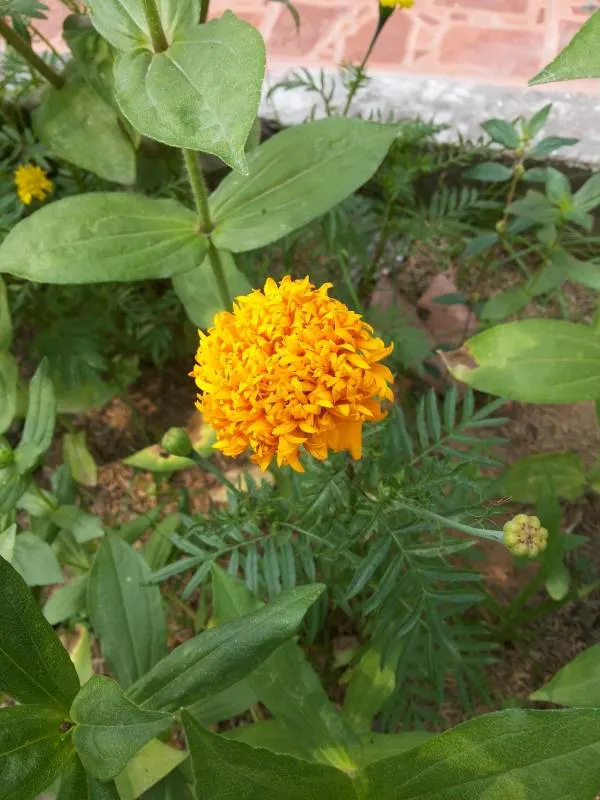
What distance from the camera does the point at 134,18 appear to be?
93cm

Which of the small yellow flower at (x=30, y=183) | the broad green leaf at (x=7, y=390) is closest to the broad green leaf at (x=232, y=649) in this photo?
the broad green leaf at (x=7, y=390)

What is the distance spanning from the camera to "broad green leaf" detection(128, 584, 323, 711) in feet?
2.26

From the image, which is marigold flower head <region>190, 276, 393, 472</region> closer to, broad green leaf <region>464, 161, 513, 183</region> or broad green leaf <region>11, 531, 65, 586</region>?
broad green leaf <region>11, 531, 65, 586</region>

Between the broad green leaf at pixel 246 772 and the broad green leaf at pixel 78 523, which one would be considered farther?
the broad green leaf at pixel 78 523

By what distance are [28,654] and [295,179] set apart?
28.9 inches

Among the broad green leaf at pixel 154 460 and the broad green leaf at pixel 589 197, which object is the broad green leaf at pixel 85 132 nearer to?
the broad green leaf at pixel 154 460

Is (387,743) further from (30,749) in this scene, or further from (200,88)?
(200,88)

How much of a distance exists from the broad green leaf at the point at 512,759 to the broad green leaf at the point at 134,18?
0.86 m

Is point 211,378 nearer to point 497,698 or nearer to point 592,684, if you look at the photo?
point 592,684

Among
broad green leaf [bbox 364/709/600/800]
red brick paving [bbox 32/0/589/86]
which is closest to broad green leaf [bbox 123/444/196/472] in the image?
broad green leaf [bbox 364/709/600/800]

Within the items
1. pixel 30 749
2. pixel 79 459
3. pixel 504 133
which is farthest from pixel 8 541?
pixel 504 133

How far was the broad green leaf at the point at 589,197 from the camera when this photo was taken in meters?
1.16

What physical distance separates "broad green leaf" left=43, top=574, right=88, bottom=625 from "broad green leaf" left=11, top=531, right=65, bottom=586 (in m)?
0.08

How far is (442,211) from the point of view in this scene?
4.76 feet
